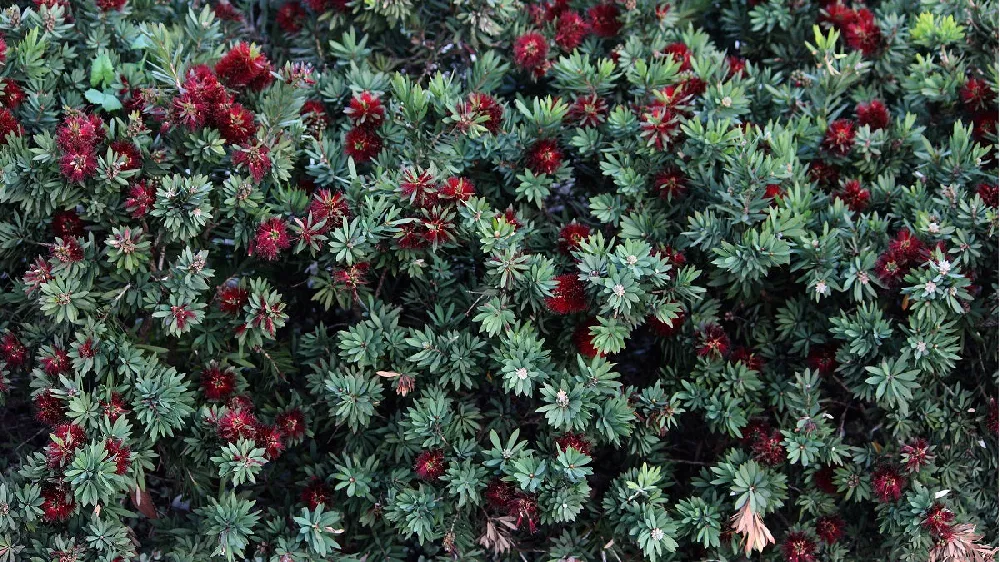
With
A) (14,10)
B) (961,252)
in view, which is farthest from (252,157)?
(961,252)

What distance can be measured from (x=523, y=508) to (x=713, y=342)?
69 cm

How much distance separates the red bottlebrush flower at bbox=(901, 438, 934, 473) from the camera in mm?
2521

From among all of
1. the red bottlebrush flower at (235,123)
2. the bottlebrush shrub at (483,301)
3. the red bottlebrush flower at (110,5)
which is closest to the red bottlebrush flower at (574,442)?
the bottlebrush shrub at (483,301)

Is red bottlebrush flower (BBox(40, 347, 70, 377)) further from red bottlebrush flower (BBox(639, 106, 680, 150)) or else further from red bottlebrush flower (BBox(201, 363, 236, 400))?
red bottlebrush flower (BBox(639, 106, 680, 150))

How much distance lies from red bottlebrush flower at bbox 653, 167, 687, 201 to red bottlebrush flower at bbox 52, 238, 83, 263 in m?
1.53

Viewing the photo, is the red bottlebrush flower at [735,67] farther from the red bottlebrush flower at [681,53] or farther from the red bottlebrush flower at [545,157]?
the red bottlebrush flower at [545,157]

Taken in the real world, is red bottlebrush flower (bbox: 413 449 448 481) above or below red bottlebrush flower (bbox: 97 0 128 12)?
below

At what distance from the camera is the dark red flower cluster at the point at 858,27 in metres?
2.97

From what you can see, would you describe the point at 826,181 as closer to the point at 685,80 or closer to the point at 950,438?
the point at 685,80

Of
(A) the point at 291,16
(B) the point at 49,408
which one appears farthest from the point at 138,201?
(A) the point at 291,16

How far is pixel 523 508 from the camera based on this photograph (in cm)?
235

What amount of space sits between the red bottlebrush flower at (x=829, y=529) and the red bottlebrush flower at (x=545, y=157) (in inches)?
48.8

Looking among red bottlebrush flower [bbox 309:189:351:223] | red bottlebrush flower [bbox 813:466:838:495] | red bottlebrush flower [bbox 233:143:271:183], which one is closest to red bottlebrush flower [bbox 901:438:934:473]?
red bottlebrush flower [bbox 813:466:838:495]

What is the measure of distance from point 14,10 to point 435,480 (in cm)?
173
